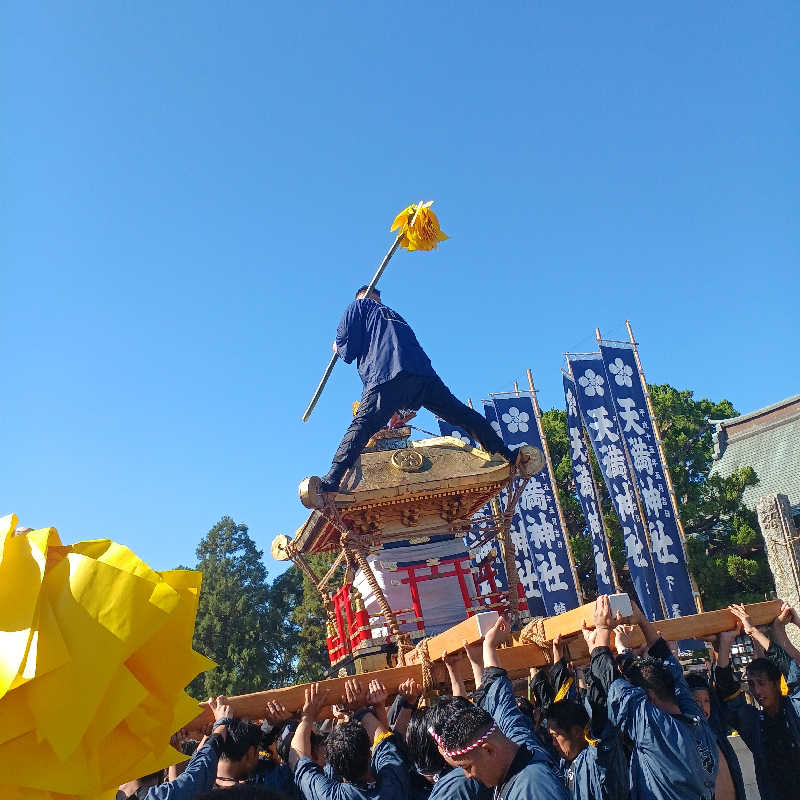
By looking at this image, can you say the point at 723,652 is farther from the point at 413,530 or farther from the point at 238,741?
the point at 413,530

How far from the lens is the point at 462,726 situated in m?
2.49

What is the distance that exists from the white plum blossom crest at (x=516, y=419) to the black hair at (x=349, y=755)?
41.4ft

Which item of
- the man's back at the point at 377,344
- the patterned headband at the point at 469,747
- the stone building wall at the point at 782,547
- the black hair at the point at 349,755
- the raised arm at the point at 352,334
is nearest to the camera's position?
the patterned headband at the point at 469,747

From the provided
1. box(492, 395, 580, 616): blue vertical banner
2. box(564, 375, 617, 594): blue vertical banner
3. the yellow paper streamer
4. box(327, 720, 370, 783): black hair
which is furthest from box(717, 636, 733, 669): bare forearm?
box(564, 375, 617, 594): blue vertical banner

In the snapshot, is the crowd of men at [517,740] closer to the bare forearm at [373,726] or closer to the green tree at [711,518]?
the bare forearm at [373,726]

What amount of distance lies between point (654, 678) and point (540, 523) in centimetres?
1166

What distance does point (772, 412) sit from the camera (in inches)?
1029

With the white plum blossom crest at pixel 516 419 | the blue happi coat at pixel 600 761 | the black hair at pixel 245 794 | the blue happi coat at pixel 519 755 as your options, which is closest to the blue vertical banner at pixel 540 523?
the white plum blossom crest at pixel 516 419

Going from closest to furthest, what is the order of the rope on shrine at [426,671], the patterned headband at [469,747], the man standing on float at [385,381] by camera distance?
the patterned headband at [469,747] < the rope on shrine at [426,671] < the man standing on float at [385,381]

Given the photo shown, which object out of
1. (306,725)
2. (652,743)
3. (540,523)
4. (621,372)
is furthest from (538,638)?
(621,372)

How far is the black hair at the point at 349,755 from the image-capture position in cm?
307

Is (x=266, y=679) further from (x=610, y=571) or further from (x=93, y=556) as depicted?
(x=93, y=556)

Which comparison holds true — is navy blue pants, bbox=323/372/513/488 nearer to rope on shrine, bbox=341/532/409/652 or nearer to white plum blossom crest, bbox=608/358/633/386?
rope on shrine, bbox=341/532/409/652

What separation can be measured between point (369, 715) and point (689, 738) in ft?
4.57
